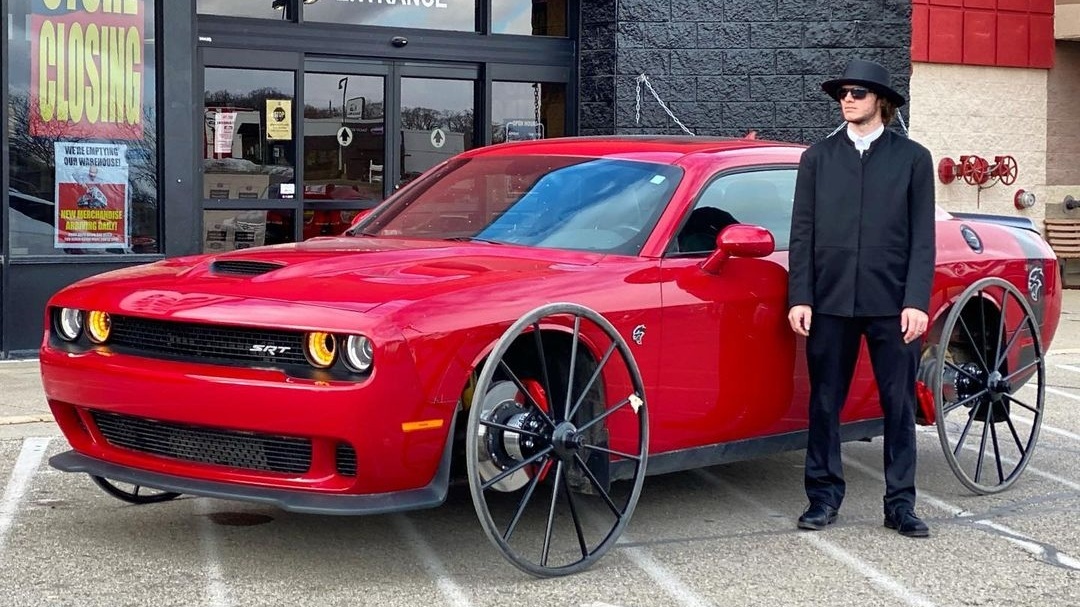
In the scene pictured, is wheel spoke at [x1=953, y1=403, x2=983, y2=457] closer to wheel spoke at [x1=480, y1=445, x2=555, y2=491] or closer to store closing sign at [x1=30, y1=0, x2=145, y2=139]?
wheel spoke at [x1=480, y1=445, x2=555, y2=491]

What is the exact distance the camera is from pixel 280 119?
39.1 ft

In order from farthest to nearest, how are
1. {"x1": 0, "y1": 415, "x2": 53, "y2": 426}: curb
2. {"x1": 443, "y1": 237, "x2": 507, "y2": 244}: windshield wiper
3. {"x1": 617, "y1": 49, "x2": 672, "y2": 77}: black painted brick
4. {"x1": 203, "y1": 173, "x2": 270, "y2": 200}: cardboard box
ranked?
{"x1": 617, "y1": 49, "x2": 672, "y2": 77}: black painted brick < {"x1": 203, "y1": 173, "x2": 270, "y2": 200}: cardboard box < {"x1": 0, "y1": 415, "x2": 53, "y2": 426}: curb < {"x1": 443, "y1": 237, "x2": 507, "y2": 244}: windshield wiper

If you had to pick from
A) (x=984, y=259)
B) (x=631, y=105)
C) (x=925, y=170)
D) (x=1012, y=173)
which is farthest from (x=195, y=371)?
(x=1012, y=173)

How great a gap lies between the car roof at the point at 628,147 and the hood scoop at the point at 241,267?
1.58 metres

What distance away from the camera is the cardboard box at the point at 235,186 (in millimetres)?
11688

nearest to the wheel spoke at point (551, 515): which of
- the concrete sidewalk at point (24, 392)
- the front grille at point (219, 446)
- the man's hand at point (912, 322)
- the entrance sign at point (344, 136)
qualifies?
the front grille at point (219, 446)

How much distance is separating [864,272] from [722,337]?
1.96ft

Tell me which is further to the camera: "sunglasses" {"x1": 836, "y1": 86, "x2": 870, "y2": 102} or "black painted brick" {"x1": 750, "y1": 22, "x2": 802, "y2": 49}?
"black painted brick" {"x1": 750, "y1": 22, "x2": 802, "y2": 49}

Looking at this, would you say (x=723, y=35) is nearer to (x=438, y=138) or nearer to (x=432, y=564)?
(x=438, y=138)

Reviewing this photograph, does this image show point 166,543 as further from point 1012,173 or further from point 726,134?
point 1012,173

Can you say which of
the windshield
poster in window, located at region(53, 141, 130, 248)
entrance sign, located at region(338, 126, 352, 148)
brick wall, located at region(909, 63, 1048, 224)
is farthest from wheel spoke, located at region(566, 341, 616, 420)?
brick wall, located at region(909, 63, 1048, 224)

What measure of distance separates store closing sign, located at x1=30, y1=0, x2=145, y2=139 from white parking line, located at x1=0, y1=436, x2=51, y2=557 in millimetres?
3630

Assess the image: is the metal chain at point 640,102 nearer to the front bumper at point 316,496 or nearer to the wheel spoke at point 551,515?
the wheel spoke at point 551,515

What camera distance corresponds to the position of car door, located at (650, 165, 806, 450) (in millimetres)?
5512
